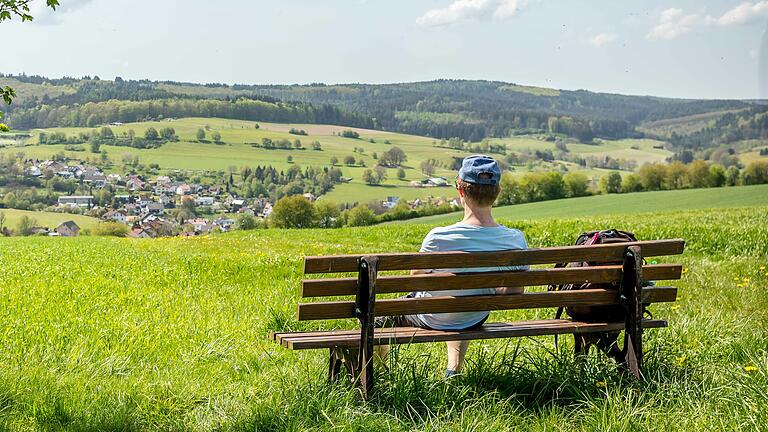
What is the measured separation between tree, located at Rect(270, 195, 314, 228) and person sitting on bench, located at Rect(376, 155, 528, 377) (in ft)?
172

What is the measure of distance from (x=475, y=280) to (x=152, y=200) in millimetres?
111495

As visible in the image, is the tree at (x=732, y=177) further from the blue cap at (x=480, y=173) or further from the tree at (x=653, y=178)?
the blue cap at (x=480, y=173)

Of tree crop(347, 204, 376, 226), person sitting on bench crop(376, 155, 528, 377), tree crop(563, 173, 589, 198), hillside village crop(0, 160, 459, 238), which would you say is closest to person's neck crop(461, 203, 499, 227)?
person sitting on bench crop(376, 155, 528, 377)

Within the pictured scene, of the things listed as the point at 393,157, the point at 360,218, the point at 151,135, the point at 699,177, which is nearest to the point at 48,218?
Answer: the point at 360,218

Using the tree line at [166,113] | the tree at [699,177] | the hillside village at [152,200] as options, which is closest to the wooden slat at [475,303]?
the tree at [699,177]

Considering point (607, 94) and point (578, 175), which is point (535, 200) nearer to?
point (578, 175)

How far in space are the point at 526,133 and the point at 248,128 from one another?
174 feet

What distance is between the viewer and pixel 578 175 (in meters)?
70.4

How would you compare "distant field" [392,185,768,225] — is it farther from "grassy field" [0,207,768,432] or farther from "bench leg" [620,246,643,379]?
"bench leg" [620,246,643,379]

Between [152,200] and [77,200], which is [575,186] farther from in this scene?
[77,200]

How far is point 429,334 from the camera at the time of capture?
17.3ft

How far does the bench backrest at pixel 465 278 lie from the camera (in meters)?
4.98

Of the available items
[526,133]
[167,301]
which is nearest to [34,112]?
[526,133]

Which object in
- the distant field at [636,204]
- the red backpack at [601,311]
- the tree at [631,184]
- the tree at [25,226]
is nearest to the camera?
the red backpack at [601,311]
